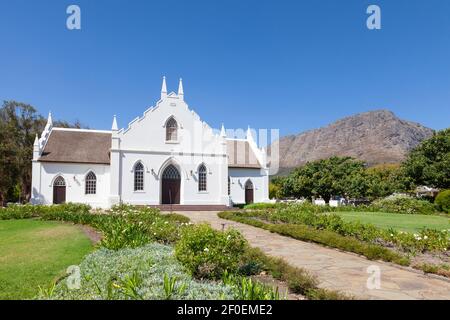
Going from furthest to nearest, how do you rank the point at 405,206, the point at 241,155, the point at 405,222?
the point at 241,155 → the point at 405,206 → the point at 405,222

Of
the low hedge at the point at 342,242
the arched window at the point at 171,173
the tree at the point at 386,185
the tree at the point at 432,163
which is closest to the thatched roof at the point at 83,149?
the arched window at the point at 171,173

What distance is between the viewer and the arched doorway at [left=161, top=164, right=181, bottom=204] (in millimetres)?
33594

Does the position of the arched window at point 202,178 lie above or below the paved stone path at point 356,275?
above

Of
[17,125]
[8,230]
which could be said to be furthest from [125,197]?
[17,125]

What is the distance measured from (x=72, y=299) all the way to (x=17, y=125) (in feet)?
148

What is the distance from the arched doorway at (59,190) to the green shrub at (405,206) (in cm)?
2847

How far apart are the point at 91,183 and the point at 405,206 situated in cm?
2894

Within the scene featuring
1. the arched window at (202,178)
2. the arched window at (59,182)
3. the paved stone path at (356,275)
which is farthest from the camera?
the arched window at (202,178)

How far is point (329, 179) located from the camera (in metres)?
36.3

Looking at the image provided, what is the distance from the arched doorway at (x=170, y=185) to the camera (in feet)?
110

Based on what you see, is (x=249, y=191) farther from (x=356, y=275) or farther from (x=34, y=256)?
(x=356, y=275)

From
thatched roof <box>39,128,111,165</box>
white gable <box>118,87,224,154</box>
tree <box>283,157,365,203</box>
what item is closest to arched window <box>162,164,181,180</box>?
white gable <box>118,87,224,154</box>

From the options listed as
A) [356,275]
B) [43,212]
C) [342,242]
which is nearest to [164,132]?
[43,212]

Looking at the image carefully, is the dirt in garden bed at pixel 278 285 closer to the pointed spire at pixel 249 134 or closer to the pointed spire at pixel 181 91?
the pointed spire at pixel 181 91
